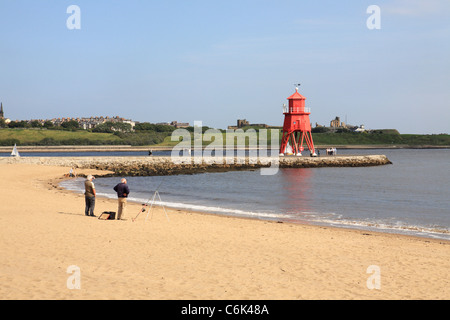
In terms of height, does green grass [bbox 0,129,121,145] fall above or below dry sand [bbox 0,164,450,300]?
above

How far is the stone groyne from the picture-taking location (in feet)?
179

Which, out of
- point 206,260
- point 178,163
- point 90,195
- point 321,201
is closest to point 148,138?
point 178,163

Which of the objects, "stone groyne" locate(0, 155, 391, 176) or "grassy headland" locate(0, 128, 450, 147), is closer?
"stone groyne" locate(0, 155, 391, 176)

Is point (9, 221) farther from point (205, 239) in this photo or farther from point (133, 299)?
point (133, 299)

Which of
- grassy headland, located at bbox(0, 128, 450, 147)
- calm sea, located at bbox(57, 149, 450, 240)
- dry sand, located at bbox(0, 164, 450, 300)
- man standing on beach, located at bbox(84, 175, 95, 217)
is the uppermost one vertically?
grassy headland, located at bbox(0, 128, 450, 147)

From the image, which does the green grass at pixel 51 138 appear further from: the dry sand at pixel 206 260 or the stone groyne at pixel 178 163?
the dry sand at pixel 206 260

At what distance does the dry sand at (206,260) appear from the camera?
8.55 meters

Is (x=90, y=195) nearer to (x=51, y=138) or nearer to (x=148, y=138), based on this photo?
(x=51, y=138)

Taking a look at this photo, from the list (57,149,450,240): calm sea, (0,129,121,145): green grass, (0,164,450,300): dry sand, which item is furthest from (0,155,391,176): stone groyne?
(0,129,121,145): green grass

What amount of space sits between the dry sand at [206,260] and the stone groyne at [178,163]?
3517 cm

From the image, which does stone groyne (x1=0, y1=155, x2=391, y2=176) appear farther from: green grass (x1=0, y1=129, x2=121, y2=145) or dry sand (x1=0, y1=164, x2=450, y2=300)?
green grass (x1=0, y1=129, x2=121, y2=145)

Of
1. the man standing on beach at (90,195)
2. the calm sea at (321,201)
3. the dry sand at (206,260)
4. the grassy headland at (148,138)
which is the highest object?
the grassy headland at (148,138)

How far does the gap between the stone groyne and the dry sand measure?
115 ft

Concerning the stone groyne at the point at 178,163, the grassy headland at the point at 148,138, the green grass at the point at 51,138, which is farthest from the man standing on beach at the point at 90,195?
the green grass at the point at 51,138
